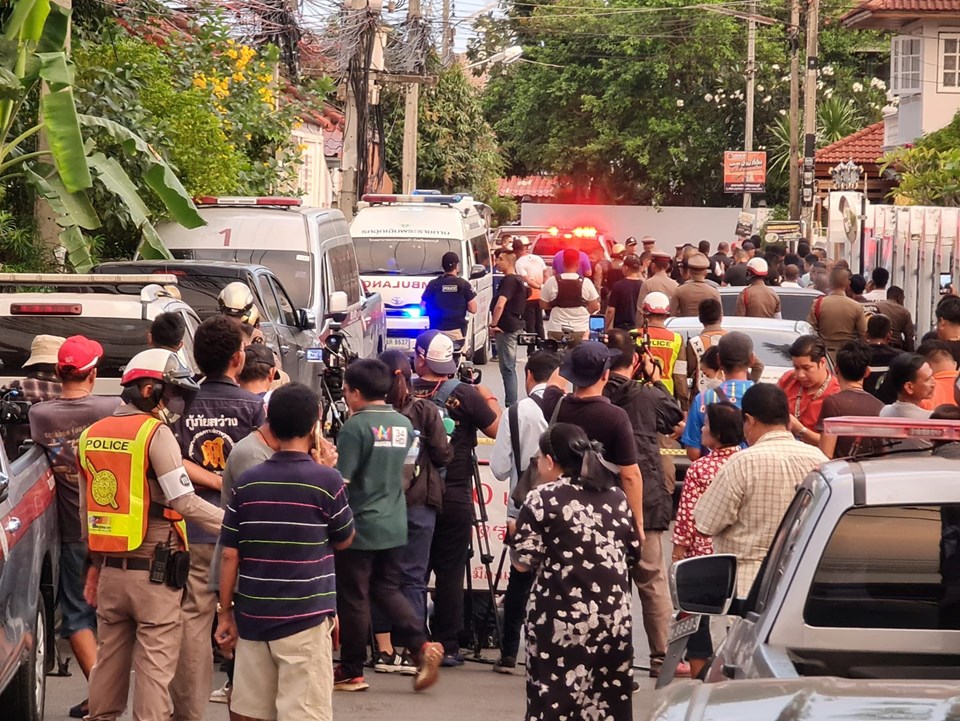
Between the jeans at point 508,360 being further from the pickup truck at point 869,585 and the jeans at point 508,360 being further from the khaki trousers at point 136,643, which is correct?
the pickup truck at point 869,585

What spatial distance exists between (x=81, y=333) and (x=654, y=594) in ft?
12.9

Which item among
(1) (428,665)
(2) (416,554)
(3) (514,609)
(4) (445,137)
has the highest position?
(4) (445,137)

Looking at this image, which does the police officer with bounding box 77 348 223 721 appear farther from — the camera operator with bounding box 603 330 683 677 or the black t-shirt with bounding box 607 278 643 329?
the black t-shirt with bounding box 607 278 643 329

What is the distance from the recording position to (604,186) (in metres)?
62.1

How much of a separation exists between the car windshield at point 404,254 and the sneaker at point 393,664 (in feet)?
47.2

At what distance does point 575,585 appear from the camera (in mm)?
6625

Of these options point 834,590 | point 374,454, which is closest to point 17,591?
point 374,454

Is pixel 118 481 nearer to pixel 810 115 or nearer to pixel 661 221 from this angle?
pixel 810 115

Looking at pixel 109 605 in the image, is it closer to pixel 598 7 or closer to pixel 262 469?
pixel 262 469

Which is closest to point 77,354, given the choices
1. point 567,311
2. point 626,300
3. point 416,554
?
point 416,554

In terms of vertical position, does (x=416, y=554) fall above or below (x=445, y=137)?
below

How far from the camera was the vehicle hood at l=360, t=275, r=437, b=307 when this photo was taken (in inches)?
884

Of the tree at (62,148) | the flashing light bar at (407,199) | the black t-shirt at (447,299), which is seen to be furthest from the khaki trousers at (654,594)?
the flashing light bar at (407,199)

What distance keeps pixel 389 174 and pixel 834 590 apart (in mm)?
46070
